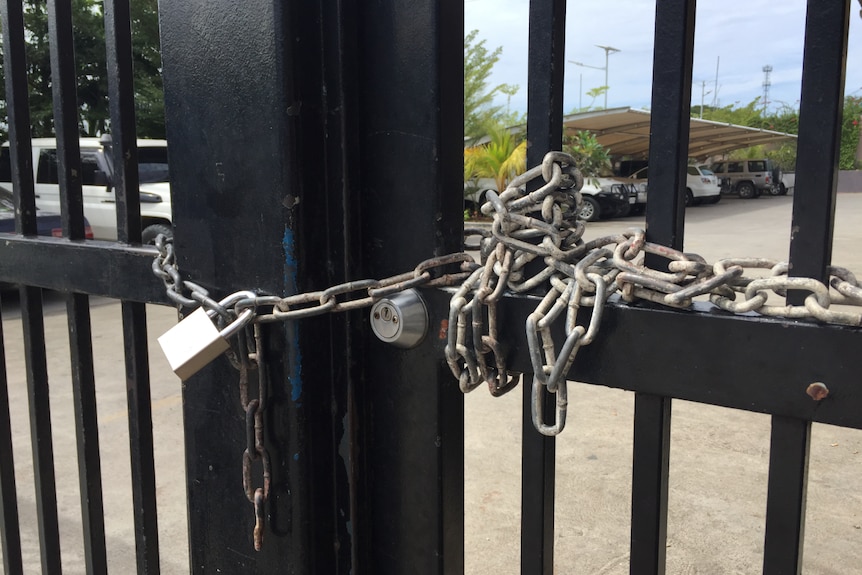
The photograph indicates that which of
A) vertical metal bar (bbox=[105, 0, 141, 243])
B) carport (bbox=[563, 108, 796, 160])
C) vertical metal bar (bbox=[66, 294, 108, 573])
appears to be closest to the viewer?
vertical metal bar (bbox=[105, 0, 141, 243])

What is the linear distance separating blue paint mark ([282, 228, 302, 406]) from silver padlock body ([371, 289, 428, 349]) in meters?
0.09

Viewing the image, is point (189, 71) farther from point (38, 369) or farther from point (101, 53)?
point (101, 53)

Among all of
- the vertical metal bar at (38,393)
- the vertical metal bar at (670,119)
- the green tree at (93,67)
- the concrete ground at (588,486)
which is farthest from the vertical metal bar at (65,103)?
the green tree at (93,67)

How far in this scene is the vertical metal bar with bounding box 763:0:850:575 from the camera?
21.6 inches

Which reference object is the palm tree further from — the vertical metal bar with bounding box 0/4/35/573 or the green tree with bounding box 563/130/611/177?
the vertical metal bar with bounding box 0/4/35/573

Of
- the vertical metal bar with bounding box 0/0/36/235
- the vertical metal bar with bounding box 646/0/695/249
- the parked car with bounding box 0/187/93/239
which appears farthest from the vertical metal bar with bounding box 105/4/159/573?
the parked car with bounding box 0/187/93/239

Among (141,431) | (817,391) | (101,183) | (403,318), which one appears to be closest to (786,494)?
(817,391)

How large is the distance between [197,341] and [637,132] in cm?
2197

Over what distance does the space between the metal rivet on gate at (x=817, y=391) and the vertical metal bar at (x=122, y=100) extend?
2.79 ft

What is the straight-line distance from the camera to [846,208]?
67.3 ft

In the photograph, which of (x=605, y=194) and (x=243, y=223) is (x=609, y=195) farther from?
(x=243, y=223)

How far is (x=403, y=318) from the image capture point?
0.74m

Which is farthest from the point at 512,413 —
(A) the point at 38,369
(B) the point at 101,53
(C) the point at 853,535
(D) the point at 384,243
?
(B) the point at 101,53

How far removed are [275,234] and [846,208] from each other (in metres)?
23.2
